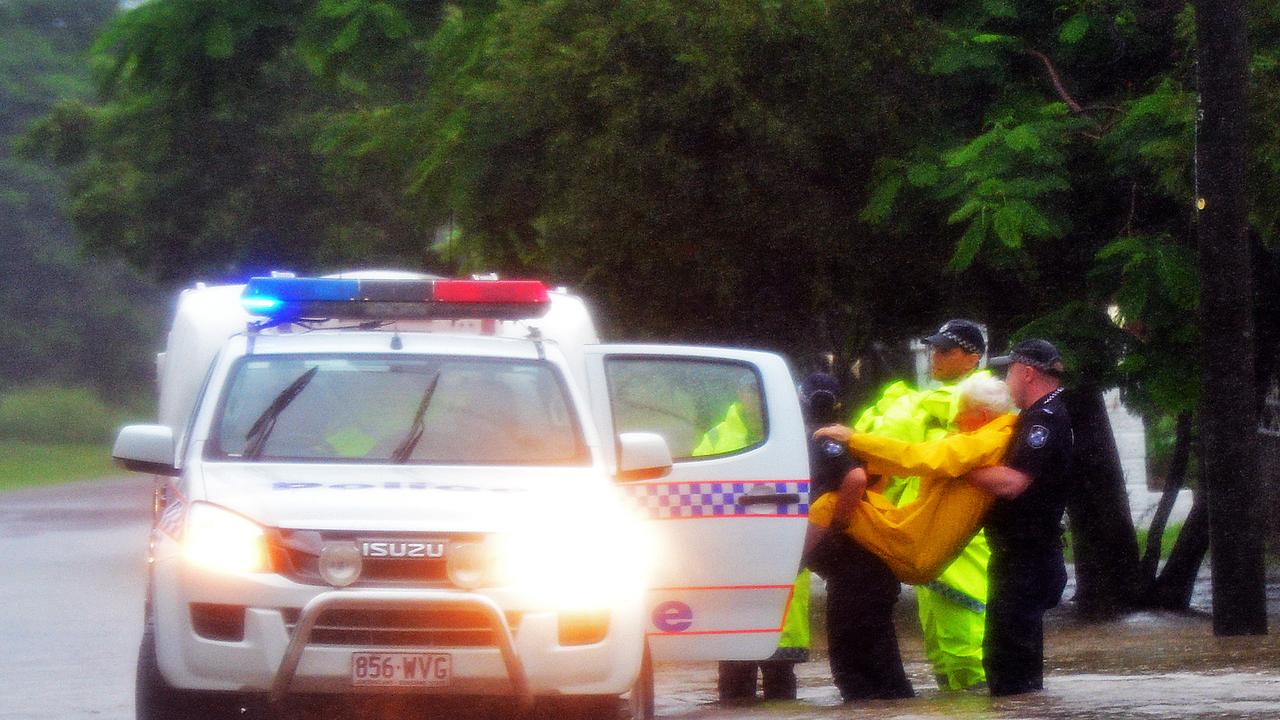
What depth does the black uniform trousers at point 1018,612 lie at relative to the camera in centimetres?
788

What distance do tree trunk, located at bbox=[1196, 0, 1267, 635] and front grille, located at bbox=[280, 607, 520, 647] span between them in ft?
17.1

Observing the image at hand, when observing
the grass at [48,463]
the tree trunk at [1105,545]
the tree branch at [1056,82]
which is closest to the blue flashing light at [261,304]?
the tree branch at [1056,82]

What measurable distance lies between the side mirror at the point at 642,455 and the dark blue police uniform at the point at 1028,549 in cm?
128

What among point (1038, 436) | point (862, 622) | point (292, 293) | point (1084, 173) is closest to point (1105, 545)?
point (1084, 173)

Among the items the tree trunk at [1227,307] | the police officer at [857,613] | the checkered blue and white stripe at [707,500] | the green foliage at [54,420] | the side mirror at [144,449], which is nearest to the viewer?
Answer: the side mirror at [144,449]

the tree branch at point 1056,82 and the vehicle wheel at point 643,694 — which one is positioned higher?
the tree branch at point 1056,82

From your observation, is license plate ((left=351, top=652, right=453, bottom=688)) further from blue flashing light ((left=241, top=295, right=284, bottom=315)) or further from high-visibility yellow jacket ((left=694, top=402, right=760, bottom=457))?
high-visibility yellow jacket ((left=694, top=402, right=760, bottom=457))

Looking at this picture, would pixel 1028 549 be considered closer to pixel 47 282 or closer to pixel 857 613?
pixel 857 613

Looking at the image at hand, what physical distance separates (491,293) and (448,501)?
1208 millimetres

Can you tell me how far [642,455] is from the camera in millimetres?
7719

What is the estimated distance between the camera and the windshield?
300 inches

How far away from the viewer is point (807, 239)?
13.3 meters

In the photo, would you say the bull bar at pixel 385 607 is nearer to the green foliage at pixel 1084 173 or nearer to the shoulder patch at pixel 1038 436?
the shoulder patch at pixel 1038 436

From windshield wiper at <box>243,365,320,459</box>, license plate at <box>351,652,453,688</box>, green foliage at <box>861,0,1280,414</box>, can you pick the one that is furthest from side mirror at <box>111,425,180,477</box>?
green foliage at <box>861,0,1280,414</box>
